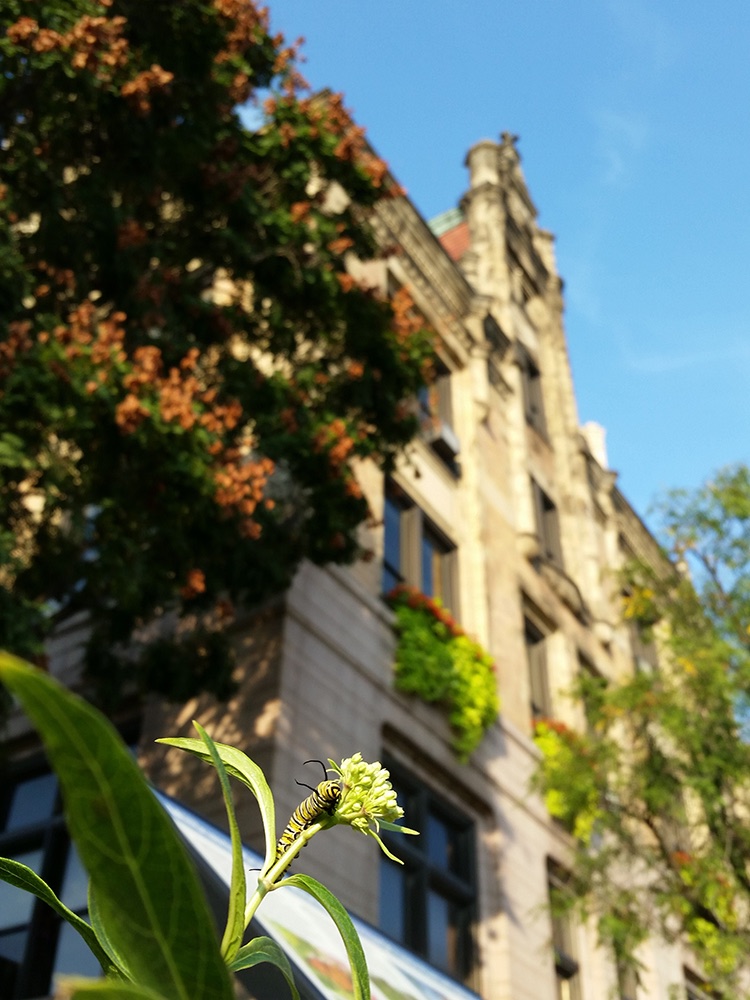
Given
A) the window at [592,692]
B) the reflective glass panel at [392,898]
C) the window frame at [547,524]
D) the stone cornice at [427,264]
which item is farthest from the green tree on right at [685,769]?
the stone cornice at [427,264]

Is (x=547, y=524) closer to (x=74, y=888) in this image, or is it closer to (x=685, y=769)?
(x=685, y=769)

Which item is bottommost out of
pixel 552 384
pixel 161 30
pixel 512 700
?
pixel 512 700

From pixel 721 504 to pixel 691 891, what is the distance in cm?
552

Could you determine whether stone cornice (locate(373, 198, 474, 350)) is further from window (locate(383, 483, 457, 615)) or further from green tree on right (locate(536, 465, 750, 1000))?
green tree on right (locate(536, 465, 750, 1000))

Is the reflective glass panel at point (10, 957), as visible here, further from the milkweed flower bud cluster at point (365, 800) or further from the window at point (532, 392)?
the window at point (532, 392)

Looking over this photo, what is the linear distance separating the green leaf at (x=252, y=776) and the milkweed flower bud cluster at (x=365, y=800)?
93mm

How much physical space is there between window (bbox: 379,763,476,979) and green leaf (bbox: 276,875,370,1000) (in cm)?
1098

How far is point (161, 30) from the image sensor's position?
959cm

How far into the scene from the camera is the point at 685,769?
13.3m

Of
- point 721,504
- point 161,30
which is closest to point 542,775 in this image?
point 721,504

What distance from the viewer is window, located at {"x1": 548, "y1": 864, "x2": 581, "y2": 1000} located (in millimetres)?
15141

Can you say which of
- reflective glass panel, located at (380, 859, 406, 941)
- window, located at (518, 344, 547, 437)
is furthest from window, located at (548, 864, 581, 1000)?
window, located at (518, 344, 547, 437)

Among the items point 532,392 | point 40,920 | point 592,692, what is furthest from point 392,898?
point 532,392

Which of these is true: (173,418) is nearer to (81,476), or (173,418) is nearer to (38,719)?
(81,476)
